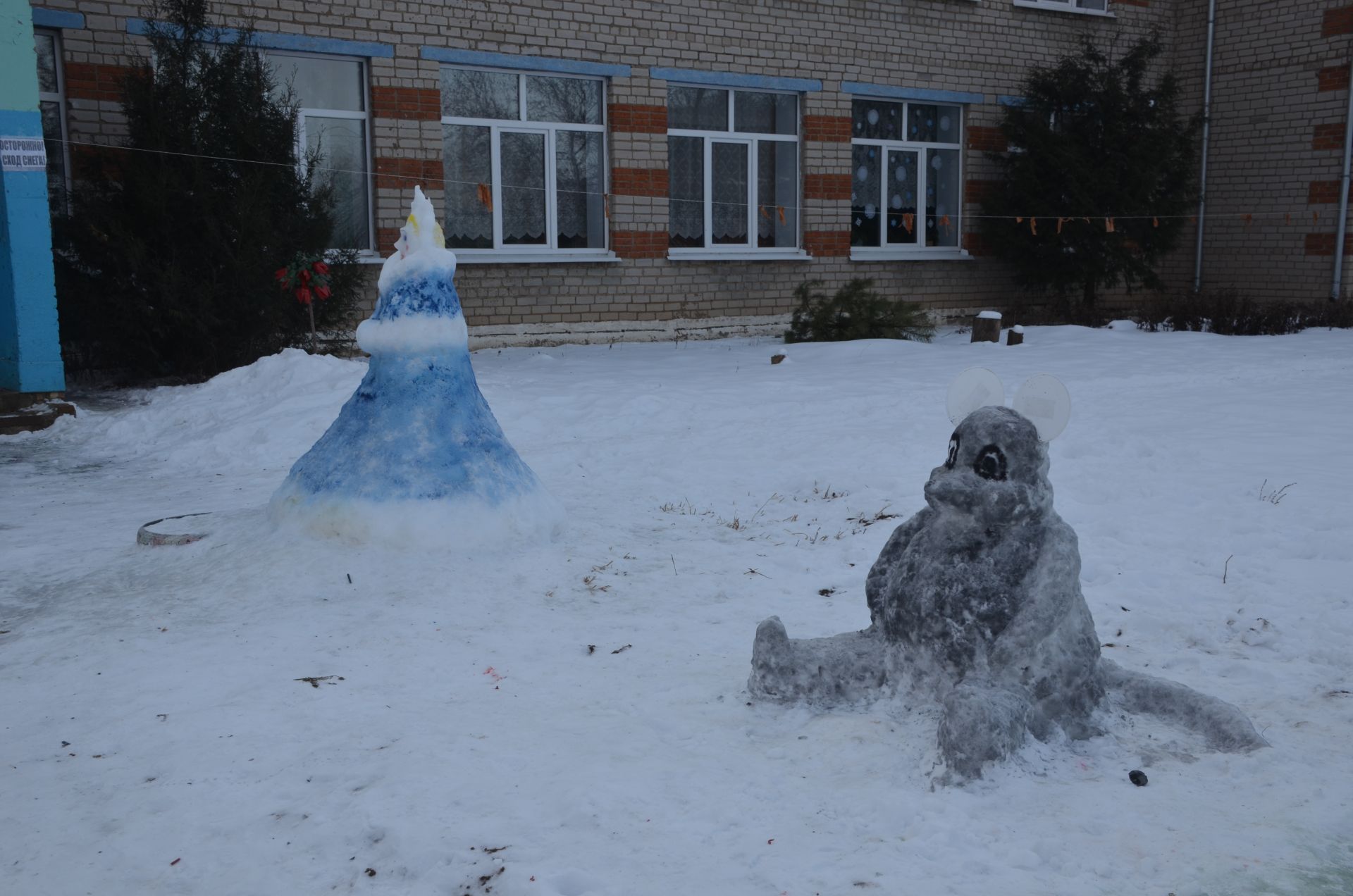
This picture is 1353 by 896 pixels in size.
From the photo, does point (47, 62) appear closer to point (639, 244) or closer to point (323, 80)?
point (323, 80)

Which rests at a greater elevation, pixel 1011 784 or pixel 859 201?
pixel 859 201

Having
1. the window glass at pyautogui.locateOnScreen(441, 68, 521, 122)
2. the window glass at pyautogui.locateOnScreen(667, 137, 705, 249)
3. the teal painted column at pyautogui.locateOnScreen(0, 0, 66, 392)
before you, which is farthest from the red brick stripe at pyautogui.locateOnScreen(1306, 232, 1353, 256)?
the teal painted column at pyautogui.locateOnScreen(0, 0, 66, 392)

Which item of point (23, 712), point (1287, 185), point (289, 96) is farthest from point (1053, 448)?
point (1287, 185)

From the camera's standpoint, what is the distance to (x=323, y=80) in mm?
12914

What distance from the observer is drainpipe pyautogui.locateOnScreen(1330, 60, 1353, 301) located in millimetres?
17359

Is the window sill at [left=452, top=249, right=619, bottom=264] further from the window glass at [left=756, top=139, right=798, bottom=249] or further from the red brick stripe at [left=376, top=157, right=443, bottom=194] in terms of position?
the window glass at [left=756, top=139, right=798, bottom=249]

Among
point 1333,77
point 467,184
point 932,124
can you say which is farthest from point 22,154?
point 1333,77

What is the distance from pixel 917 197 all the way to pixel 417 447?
13822 millimetres

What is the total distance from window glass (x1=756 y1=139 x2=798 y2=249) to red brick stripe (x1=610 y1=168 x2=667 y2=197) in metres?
1.73

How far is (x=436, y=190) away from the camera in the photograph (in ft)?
44.1

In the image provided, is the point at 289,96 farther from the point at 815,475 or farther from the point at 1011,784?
the point at 1011,784

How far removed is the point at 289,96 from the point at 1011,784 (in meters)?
11.0

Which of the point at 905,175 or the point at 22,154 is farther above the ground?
the point at 905,175

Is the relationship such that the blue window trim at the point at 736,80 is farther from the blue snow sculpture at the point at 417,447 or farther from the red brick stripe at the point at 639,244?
the blue snow sculpture at the point at 417,447
